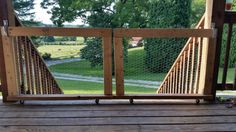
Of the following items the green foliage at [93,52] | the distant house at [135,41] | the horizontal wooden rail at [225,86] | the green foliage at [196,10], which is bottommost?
the horizontal wooden rail at [225,86]

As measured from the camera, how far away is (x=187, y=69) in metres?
3.71

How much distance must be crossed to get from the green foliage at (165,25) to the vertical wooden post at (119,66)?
0.32 meters

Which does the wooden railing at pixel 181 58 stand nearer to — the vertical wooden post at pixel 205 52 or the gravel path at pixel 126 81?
the vertical wooden post at pixel 205 52

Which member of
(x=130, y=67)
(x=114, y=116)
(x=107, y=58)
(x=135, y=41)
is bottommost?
(x=114, y=116)

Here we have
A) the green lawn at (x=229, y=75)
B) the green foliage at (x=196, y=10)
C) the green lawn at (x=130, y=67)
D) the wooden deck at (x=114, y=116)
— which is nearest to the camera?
the wooden deck at (x=114, y=116)

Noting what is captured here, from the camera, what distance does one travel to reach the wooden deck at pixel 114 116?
2506 mm

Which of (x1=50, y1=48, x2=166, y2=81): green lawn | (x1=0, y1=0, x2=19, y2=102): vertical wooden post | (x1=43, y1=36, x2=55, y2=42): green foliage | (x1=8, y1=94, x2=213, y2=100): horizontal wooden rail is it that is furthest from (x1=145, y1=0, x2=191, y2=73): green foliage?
(x1=0, y1=0, x2=19, y2=102): vertical wooden post

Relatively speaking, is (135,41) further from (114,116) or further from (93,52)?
(114,116)

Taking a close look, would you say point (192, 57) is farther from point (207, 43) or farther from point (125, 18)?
point (125, 18)

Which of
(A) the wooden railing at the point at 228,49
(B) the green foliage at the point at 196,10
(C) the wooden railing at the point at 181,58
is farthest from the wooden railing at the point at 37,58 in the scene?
(B) the green foliage at the point at 196,10

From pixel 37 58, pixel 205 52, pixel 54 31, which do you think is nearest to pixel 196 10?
pixel 205 52

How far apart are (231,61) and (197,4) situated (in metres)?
7.65

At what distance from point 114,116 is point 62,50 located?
1.03 m

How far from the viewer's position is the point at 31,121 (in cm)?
266
